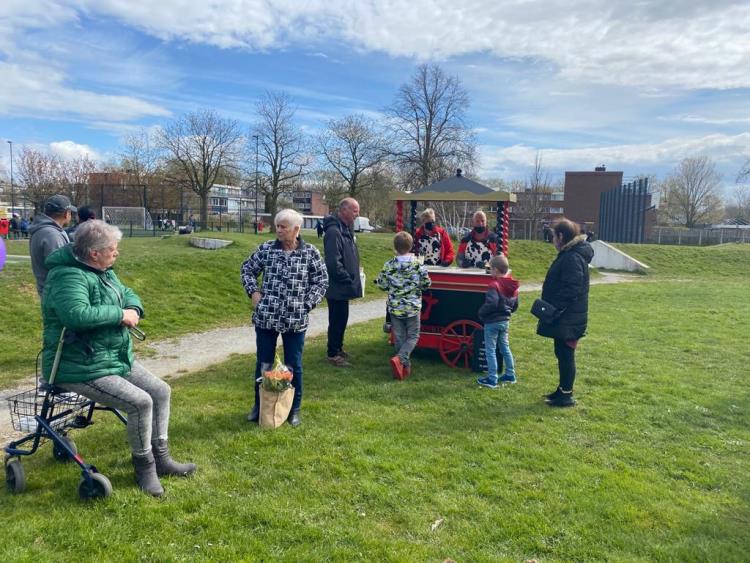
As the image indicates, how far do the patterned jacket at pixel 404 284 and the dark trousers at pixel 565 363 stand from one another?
158 centimetres

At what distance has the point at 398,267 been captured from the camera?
20.8 ft

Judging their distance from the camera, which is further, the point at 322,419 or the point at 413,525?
the point at 322,419

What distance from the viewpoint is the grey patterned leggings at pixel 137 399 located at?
3.42m

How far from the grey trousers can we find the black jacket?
0.59m

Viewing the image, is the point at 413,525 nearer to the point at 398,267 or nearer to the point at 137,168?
the point at 398,267

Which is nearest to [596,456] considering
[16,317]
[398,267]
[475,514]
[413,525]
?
[475,514]

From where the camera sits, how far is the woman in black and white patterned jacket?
4.70 m

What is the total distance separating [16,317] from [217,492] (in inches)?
260

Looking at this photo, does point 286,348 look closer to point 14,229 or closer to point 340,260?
point 340,260

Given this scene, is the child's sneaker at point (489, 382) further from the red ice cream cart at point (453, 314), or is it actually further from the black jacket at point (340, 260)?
the black jacket at point (340, 260)

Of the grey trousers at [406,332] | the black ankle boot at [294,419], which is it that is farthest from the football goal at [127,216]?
the black ankle boot at [294,419]

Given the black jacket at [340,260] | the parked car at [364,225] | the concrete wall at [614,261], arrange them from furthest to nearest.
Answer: the parked car at [364,225] < the concrete wall at [614,261] < the black jacket at [340,260]

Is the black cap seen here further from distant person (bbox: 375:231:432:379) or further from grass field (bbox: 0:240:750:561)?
distant person (bbox: 375:231:432:379)

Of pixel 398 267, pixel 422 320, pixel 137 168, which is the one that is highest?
pixel 137 168
